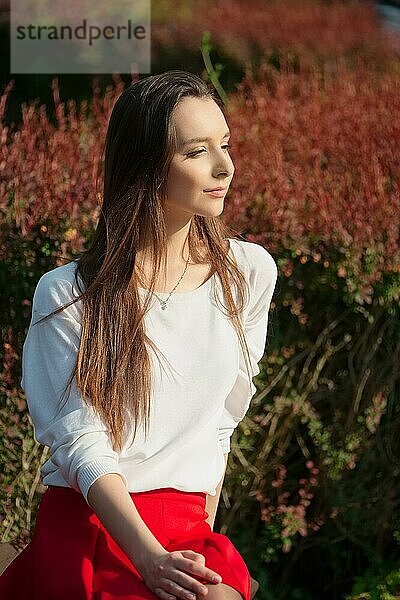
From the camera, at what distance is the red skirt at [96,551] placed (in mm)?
2020

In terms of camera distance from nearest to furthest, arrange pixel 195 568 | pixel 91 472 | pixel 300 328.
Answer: pixel 195 568 → pixel 91 472 → pixel 300 328

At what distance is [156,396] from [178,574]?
15.6 inches

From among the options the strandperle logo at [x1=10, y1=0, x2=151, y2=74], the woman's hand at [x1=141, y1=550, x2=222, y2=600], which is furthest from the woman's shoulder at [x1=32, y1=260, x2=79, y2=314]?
the strandperle logo at [x1=10, y1=0, x2=151, y2=74]

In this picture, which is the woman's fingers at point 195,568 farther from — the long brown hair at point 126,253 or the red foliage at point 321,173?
the red foliage at point 321,173

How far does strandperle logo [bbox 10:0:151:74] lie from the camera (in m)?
5.69

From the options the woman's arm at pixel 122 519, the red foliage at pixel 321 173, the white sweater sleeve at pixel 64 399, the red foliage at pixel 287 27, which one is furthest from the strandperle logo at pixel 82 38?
the woman's arm at pixel 122 519

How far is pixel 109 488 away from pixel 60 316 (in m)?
0.36

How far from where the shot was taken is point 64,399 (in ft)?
6.95

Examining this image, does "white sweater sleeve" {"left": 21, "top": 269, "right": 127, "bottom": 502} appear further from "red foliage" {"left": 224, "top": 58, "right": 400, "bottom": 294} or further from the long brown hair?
"red foliage" {"left": 224, "top": 58, "right": 400, "bottom": 294}

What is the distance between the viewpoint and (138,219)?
224 centimetres

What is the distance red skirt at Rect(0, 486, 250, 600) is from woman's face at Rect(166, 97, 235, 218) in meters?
0.59

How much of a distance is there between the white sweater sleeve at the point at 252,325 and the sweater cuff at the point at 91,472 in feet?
1.47

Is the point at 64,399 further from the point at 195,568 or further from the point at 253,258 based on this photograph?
the point at 253,258

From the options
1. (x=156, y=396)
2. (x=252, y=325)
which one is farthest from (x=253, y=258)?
(x=156, y=396)
